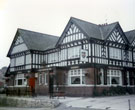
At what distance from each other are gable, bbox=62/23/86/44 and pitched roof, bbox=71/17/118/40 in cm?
71

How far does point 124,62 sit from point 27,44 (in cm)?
1536

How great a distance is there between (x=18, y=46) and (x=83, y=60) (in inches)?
641

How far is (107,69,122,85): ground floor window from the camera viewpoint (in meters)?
28.5

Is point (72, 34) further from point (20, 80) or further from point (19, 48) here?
point (20, 80)

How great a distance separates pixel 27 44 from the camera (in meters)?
35.7

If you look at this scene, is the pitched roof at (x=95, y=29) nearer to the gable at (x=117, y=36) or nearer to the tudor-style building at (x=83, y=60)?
the tudor-style building at (x=83, y=60)

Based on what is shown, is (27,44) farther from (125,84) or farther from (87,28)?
(125,84)

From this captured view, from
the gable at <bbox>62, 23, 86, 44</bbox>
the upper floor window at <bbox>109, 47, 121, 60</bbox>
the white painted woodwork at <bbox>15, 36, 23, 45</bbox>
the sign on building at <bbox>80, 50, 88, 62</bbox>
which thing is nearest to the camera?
the sign on building at <bbox>80, 50, 88, 62</bbox>

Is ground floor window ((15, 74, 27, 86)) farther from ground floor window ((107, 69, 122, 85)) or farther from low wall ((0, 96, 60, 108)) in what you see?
ground floor window ((107, 69, 122, 85))

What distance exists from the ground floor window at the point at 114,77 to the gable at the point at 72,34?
5.92 meters

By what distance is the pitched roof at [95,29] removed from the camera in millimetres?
28050

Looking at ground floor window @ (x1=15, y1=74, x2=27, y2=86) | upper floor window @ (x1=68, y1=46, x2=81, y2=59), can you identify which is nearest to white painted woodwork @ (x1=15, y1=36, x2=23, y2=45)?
ground floor window @ (x1=15, y1=74, x2=27, y2=86)

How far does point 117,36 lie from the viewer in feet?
101

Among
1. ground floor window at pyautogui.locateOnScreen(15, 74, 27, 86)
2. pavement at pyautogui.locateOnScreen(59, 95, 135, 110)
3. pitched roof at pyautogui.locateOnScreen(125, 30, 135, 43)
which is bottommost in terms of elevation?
pavement at pyautogui.locateOnScreen(59, 95, 135, 110)
